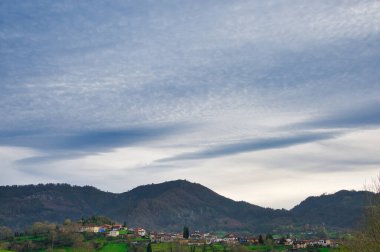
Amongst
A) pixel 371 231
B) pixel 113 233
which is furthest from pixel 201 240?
pixel 371 231

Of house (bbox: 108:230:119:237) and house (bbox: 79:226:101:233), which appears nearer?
house (bbox: 79:226:101:233)

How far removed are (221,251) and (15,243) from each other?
2226 inches

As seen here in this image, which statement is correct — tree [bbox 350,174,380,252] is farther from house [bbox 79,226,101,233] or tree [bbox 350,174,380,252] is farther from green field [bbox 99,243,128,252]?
→ house [bbox 79,226,101,233]

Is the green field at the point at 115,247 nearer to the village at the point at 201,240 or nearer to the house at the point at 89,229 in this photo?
the village at the point at 201,240

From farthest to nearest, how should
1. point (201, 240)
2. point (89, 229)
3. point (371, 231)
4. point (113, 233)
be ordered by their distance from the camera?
point (113, 233)
point (89, 229)
point (201, 240)
point (371, 231)

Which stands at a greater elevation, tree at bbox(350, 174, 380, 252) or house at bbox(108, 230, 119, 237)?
house at bbox(108, 230, 119, 237)

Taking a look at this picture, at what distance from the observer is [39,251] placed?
135m

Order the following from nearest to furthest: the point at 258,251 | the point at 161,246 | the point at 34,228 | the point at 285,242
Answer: the point at 258,251 → the point at 161,246 → the point at 285,242 → the point at 34,228

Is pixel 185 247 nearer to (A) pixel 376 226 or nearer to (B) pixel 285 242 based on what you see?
(B) pixel 285 242

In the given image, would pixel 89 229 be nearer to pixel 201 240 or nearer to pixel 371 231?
pixel 201 240

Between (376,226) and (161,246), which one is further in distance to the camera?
(161,246)

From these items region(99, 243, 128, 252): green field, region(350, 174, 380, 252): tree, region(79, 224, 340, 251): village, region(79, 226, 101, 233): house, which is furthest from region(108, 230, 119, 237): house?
→ region(350, 174, 380, 252): tree

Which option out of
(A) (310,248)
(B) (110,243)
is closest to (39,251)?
(B) (110,243)

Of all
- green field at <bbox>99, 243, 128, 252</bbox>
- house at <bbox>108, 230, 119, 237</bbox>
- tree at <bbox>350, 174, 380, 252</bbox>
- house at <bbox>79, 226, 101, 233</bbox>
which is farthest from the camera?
house at <bbox>108, 230, 119, 237</bbox>
